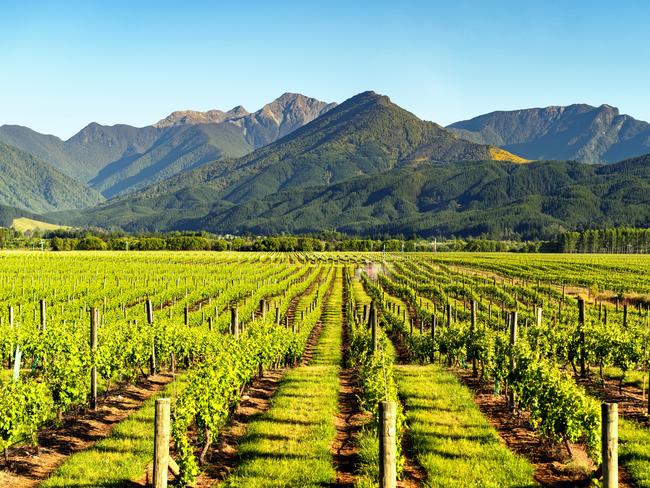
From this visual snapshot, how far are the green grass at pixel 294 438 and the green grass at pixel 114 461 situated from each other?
1939 mm

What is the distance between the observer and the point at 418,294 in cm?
5359

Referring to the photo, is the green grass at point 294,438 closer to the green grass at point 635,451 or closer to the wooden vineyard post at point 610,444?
the wooden vineyard post at point 610,444

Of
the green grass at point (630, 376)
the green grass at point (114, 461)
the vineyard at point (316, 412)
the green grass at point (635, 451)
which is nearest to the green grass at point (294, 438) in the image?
the vineyard at point (316, 412)

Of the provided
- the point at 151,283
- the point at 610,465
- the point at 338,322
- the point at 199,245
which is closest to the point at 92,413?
the point at 610,465

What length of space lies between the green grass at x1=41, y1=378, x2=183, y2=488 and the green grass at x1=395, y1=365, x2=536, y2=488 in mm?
5552

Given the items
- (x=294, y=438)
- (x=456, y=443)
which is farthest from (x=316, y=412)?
(x=456, y=443)

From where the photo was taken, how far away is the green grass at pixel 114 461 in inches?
388

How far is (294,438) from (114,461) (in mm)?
3677

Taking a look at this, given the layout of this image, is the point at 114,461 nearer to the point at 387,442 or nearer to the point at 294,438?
the point at 294,438

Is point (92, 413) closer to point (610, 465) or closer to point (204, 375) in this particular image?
point (204, 375)

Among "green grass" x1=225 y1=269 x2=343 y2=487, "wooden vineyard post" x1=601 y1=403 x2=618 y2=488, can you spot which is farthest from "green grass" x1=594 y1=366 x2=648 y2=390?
"wooden vineyard post" x1=601 y1=403 x2=618 y2=488

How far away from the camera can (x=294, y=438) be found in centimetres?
1190

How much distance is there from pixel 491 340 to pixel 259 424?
8886mm

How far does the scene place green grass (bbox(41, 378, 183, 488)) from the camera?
388 inches
